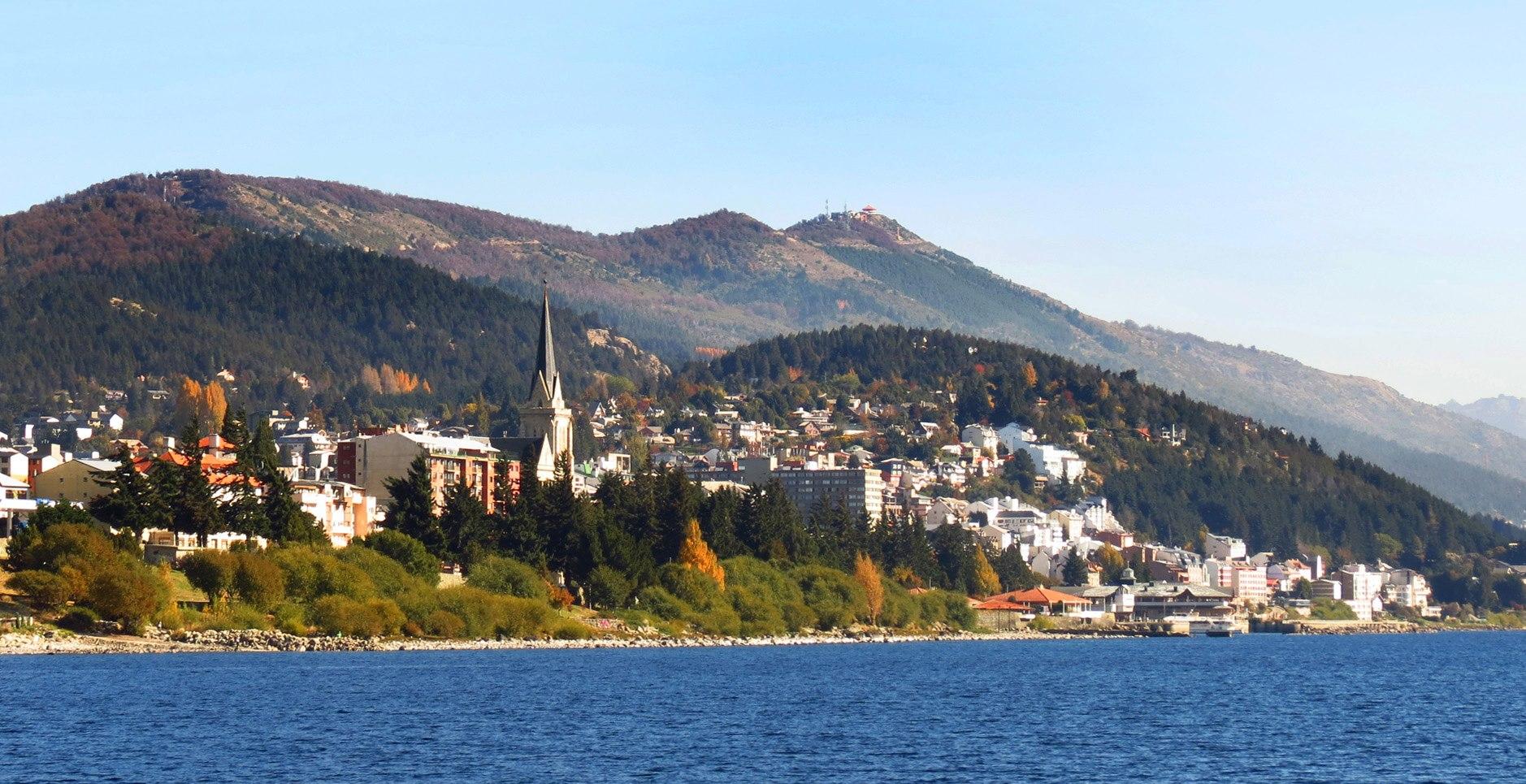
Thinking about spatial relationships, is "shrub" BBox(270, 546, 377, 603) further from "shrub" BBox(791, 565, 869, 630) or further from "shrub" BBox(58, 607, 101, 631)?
"shrub" BBox(791, 565, 869, 630)

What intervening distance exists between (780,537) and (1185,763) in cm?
10319

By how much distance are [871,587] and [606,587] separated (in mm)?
33533

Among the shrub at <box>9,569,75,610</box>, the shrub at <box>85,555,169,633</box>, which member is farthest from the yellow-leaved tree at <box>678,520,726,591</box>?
the shrub at <box>9,569,75,610</box>

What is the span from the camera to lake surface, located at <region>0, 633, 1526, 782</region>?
63438 mm

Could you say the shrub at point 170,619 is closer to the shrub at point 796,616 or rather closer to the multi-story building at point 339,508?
the multi-story building at point 339,508

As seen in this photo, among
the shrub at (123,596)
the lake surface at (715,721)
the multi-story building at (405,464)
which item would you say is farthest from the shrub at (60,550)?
the multi-story building at (405,464)

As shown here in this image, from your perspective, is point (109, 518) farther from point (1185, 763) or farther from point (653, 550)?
point (1185, 763)

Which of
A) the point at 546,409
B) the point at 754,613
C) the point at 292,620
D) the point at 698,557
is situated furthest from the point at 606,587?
the point at 546,409

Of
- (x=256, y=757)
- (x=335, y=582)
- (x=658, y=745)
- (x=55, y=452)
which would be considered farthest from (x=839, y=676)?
Result: (x=55, y=452)

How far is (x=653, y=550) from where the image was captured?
15475cm

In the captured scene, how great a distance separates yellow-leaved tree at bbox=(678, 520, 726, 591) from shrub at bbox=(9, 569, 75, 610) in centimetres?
5337

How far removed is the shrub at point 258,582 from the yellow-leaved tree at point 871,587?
60508 millimetres

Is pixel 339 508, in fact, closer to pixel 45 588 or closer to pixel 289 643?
pixel 289 643

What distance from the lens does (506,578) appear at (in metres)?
134
